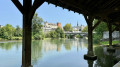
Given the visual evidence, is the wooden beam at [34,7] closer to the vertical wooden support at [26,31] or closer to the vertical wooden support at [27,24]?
the vertical wooden support at [27,24]

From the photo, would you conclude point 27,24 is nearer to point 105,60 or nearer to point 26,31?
point 26,31

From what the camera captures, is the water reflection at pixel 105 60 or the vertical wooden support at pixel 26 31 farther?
the water reflection at pixel 105 60

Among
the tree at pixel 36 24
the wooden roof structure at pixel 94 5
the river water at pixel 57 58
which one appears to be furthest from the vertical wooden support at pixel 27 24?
the tree at pixel 36 24

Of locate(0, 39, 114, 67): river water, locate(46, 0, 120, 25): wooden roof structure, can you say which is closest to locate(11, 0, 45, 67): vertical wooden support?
locate(46, 0, 120, 25): wooden roof structure

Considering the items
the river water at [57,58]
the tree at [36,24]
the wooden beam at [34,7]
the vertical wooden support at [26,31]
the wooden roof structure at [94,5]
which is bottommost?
the river water at [57,58]

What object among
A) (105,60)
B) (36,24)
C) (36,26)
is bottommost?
(105,60)

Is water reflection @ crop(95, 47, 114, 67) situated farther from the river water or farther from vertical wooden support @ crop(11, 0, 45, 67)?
vertical wooden support @ crop(11, 0, 45, 67)

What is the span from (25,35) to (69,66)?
3097mm

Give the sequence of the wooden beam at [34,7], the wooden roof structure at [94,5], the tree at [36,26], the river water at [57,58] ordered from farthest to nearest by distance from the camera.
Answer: the tree at [36,26], the river water at [57,58], the wooden roof structure at [94,5], the wooden beam at [34,7]

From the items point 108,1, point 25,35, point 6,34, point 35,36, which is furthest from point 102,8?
point 6,34

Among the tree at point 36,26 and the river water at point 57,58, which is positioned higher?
the tree at point 36,26

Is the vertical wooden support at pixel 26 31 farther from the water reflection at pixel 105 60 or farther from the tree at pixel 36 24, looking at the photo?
the tree at pixel 36 24

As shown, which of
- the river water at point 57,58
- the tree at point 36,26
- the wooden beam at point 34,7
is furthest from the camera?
the tree at point 36,26

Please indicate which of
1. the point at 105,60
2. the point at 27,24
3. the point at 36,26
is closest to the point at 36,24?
the point at 36,26
